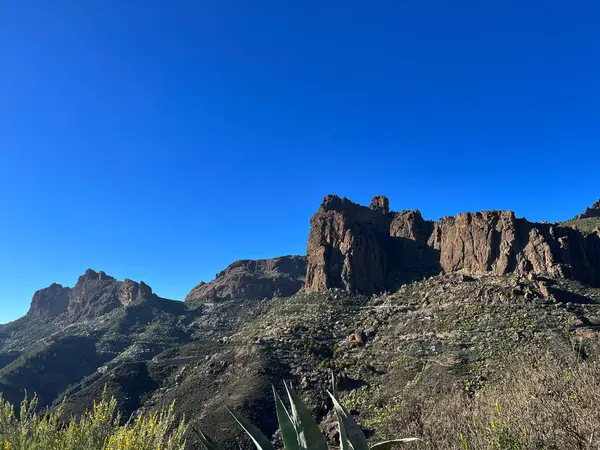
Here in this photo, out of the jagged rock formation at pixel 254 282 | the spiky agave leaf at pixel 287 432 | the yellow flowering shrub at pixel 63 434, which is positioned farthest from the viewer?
the jagged rock formation at pixel 254 282

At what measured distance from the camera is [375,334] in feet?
162

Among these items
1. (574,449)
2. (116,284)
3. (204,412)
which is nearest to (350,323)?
(204,412)

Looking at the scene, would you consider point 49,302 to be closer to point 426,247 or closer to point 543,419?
point 426,247

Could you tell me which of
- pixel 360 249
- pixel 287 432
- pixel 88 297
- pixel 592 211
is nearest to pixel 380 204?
pixel 360 249

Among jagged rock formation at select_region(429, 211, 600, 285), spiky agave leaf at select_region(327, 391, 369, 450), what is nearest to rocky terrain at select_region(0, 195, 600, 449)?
jagged rock formation at select_region(429, 211, 600, 285)

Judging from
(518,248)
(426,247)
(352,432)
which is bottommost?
(352,432)

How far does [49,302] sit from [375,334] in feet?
587

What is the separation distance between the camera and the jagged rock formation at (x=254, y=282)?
130m

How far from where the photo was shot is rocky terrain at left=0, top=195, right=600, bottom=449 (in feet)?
93.7

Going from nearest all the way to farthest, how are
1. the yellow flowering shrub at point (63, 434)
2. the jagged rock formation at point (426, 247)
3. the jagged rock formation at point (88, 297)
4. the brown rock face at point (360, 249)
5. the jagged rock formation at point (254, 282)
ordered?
the yellow flowering shrub at point (63, 434), the jagged rock formation at point (426, 247), the brown rock face at point (360, 249), the jagged rock formation at point (254, 282), the jagged rock formation at point (88, 297)

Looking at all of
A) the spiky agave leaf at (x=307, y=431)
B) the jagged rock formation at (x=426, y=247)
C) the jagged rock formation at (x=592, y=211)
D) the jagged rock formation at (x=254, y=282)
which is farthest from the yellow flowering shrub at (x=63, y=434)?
the jagged rock formation at (x=592, y=211)

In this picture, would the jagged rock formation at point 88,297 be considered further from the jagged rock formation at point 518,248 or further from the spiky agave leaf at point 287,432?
the spiky agave leaf at point 287,432

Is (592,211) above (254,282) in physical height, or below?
above

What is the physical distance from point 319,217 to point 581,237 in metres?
51.5
